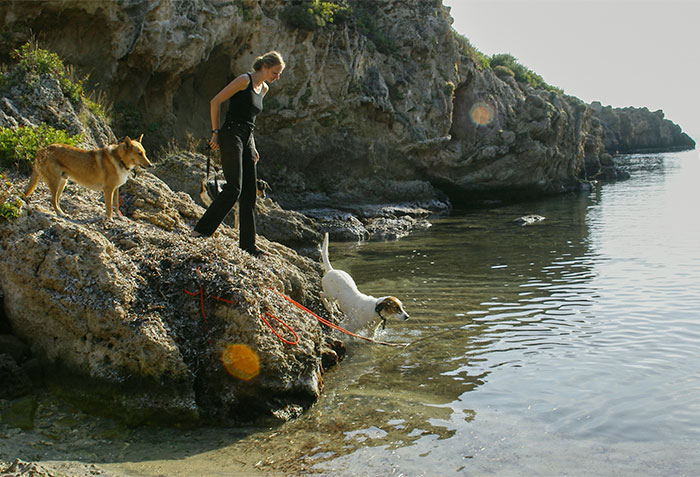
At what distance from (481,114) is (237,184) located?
27.1 m

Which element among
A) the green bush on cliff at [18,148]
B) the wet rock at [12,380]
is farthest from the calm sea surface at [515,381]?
the green bush on cliff at [18,148]

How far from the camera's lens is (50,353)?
459 centimetres

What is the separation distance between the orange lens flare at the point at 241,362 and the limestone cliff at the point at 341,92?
1081cm

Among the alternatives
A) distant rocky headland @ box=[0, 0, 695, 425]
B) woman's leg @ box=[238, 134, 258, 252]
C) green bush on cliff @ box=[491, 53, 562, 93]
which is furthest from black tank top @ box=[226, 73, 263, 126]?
green bush on cliff @ box=[491, 53, 562, 93]

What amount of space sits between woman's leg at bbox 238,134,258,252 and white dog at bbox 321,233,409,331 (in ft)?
4.57

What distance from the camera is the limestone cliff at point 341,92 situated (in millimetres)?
17156

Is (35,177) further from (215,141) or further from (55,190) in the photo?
(215,141)

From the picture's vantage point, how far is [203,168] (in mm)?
11656

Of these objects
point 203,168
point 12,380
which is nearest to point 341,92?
point 203,168

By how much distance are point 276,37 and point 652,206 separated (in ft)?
57.3

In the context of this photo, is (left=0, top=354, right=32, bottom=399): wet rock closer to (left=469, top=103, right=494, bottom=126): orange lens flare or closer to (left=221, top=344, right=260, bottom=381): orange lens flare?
(left=221, top=344, right=260, bottom=381): orange lens flare

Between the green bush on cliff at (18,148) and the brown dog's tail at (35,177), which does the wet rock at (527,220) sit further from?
the brown dog's tail at (35,177)

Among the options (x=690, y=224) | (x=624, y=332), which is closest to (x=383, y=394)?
(x=624, y=332)

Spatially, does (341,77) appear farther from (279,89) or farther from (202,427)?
(202,427)
